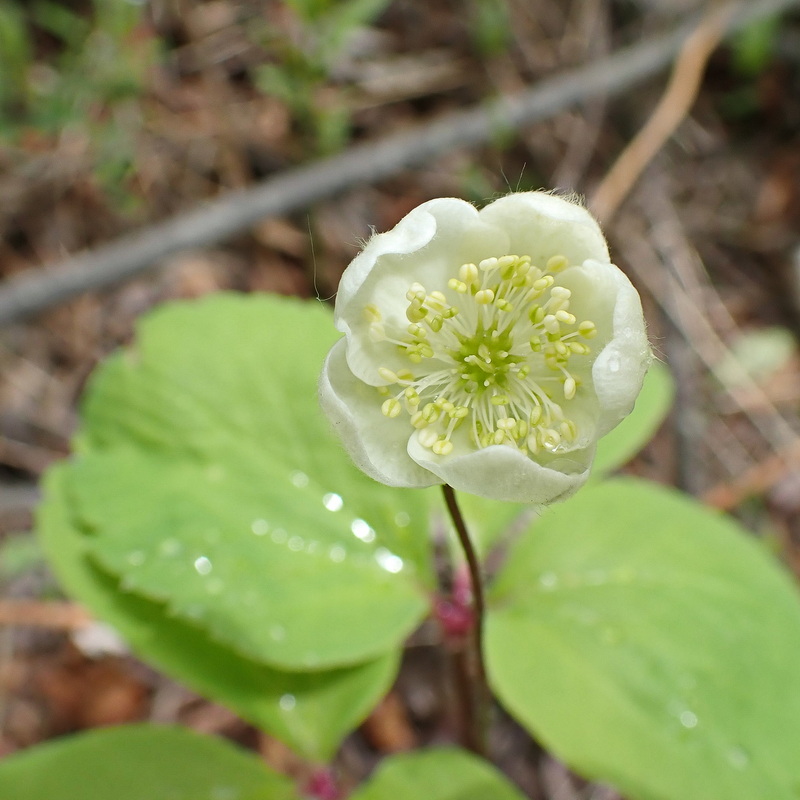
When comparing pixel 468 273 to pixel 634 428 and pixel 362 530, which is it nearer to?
pixel 362 530

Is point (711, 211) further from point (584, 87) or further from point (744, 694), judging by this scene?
point (744, 694)

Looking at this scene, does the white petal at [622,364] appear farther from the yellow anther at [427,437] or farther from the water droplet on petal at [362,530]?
the water droplet on petal at [362,530]

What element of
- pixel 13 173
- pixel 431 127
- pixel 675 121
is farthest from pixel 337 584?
pixel 675 121

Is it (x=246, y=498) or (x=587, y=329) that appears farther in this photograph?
(x=246, y=498)

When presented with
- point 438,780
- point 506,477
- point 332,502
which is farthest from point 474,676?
point 506,477

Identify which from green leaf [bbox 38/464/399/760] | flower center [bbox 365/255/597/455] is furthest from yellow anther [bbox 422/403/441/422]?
green leaf [bbox 38/464/399/760]

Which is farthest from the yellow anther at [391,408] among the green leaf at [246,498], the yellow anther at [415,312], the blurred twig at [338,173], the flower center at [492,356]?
the blurred twig at [338,173]

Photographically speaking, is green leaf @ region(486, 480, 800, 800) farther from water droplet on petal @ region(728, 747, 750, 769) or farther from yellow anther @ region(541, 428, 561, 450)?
yellow anther @ region(541, 428, 561, 450)
